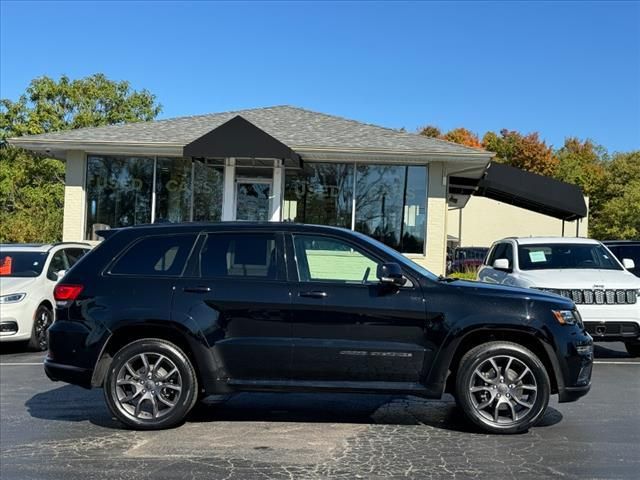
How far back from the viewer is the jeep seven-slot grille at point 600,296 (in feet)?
30.8

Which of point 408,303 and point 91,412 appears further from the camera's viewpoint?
point 91,412

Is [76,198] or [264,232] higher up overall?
[76,198]

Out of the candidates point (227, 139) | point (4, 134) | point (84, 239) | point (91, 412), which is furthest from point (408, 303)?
point (4, 134)

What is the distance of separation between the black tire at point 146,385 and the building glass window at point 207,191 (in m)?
10.9

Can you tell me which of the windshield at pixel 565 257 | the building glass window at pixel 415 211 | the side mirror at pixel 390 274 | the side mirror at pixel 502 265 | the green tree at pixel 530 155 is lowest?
the side mirror at pixel 390 274

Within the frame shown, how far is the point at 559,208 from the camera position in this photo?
20.5 m

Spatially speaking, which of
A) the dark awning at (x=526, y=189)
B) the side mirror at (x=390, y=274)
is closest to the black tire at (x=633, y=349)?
the side mirror at (x=390, y=274)

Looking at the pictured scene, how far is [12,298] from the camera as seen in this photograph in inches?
422

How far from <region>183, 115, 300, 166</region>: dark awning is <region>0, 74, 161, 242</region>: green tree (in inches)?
832

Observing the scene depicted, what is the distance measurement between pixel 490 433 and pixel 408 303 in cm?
134

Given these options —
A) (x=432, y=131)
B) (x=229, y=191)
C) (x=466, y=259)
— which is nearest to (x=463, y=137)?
(x=432, y=131)

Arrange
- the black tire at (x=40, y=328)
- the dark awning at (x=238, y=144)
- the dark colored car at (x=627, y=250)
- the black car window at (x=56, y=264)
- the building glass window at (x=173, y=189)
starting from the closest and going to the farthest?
the black tire at (x=40, y=328) → the black car window at (x=56, y=264) → the dark colored car at (x=627, y=250) → the dark awning at (x=238, y=144) → the building glass window at (x=173, y=189)

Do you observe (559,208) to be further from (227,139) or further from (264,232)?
(264,232)

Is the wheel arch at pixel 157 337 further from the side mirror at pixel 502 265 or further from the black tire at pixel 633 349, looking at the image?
the black tire at pixel 633 349
